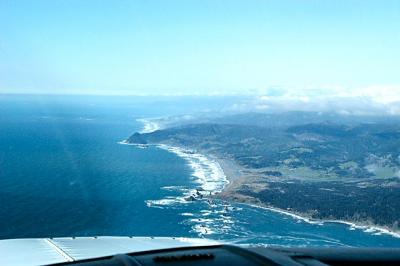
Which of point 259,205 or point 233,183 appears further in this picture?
point 233,183

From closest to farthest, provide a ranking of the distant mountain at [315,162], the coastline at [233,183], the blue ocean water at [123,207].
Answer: the blue ocean water at [123,207]
the coastline at [233,183]
the distant mountain at [315,162]

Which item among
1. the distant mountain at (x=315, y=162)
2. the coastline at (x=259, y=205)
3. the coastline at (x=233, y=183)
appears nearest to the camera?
the coastline at (x=259, y=205)

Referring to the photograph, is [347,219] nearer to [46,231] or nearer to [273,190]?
[273,190]

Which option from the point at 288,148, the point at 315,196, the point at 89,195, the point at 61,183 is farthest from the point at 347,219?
the point at 288,148

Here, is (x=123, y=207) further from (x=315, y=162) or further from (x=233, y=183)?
(x=315, y=162)

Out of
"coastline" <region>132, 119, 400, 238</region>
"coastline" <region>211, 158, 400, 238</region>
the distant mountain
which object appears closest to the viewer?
"coastline" <region>211, 158, 400, 238</region>

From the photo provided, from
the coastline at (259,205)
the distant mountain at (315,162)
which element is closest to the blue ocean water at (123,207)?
the coastline at (259,205)

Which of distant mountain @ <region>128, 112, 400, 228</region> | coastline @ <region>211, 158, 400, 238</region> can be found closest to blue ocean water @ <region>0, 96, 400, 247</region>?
coastline @ <region>211, 158, 400, 238</region>

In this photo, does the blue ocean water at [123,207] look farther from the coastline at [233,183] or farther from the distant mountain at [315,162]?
the distant mountain at [315,162]

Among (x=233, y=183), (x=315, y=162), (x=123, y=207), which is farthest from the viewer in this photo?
(x=315, y=162)

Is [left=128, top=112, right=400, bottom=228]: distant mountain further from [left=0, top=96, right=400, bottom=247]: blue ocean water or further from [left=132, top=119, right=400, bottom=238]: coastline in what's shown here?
[left=0, top=96, right=400, bottom=247]: blue ocean water

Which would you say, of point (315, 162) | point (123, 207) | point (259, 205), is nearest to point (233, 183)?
point (259, 205)
